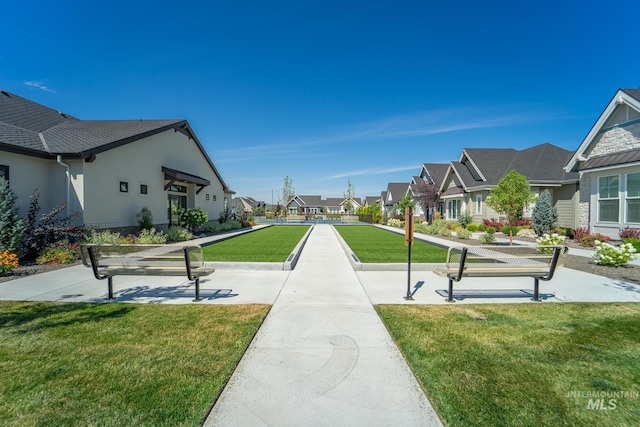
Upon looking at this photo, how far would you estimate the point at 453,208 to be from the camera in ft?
91.0

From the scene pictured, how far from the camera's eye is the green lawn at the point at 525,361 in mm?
2621

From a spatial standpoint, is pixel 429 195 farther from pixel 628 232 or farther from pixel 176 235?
pixel 176 235

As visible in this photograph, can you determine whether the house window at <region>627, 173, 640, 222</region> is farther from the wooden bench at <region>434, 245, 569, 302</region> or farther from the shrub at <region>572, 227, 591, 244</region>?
the wooden bench at <region>434, 245, 569, 302</region>

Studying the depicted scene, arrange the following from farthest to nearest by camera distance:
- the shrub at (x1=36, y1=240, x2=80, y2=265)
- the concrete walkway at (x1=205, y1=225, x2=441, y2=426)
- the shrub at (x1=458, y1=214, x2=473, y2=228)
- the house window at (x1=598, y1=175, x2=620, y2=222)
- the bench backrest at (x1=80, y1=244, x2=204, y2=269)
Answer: the shrub at (x1=458, y1=214, x2=473, y2=228) → the house window at (x1=598, y1=175, x2=620, y2=222) → the shrub at (x1=36, y1=240, x2=80, y2=265) → the bench backrest at (x1=80, y1=244, x2=204, y2=269) → the concrete walkway at (x1=205, y1=225, x2=441, y2=426)

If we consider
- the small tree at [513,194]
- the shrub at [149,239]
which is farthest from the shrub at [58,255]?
the small tree at [513,194]

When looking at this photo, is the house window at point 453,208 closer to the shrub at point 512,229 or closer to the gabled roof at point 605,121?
the shrub at point 512,229

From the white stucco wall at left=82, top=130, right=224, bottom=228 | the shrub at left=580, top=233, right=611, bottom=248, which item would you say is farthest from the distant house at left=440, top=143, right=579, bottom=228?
the white stucco wall at left=82, top=130, right=224, bottom=228

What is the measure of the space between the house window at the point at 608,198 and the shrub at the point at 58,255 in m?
21.9

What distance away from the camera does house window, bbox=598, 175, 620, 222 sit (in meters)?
13.2

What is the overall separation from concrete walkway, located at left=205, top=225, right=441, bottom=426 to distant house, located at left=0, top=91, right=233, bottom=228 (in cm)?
1115

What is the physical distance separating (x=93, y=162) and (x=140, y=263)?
8682mm

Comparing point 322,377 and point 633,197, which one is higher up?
point 633,197

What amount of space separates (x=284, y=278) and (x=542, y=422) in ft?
18.6

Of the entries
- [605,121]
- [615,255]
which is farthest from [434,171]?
[615,255]
